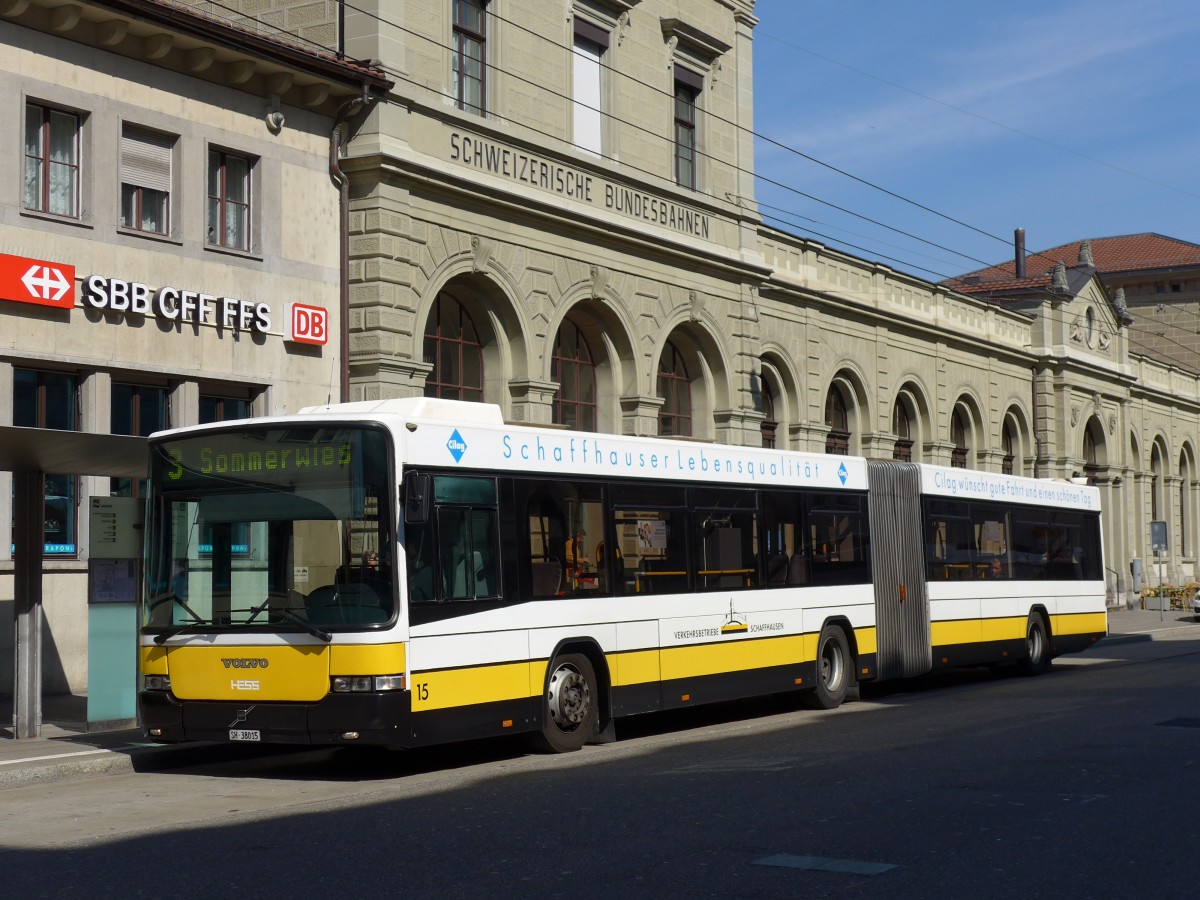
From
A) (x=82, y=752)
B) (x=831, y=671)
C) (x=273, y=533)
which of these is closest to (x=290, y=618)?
(x=273, y=533)

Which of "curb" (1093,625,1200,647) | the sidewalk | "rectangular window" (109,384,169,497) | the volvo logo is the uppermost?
"rectangular window" (109,384,169,497)

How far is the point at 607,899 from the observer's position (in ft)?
24.5

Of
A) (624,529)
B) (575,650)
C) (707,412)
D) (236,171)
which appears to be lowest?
(575,650)

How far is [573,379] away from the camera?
1065 inches

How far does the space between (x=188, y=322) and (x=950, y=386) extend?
25.6 metres

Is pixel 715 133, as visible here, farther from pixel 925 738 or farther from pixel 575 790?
pixel 575 790

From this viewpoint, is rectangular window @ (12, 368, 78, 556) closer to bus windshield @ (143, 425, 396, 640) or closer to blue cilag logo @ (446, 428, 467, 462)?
bus windshield @ (143, 425, 396, 640)

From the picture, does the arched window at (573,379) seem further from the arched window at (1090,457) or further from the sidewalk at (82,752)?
the arched window at (1090,457)

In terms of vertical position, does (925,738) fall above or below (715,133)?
below

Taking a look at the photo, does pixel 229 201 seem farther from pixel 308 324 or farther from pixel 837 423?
pixel 837 423

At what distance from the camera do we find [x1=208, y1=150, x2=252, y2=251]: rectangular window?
20.5 meters

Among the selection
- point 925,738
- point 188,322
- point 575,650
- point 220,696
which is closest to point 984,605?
point 925,738

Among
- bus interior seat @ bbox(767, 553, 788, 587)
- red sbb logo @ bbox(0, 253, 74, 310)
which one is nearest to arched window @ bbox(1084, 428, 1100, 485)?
bus interior seat @ bbox(767, 553, 788, 587)

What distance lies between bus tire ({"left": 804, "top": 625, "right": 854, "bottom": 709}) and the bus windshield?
7.62 metres
